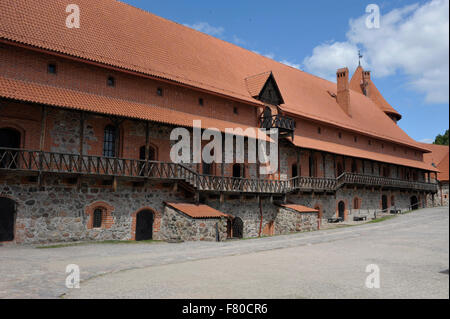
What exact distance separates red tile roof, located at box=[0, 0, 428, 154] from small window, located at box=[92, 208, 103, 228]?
7.15 metres

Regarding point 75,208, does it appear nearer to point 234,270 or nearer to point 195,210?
point 195,210

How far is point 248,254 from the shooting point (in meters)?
12.6

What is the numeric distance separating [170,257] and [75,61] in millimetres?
10774

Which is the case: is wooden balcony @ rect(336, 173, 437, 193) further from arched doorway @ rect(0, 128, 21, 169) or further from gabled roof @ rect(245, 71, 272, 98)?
arched doorway @ rect(0, 128, 21, 169)

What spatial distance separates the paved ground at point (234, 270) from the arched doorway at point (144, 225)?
264 centimetres

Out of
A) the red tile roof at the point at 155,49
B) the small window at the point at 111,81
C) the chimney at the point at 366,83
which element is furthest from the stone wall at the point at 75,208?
the chimney at the point at 366,83

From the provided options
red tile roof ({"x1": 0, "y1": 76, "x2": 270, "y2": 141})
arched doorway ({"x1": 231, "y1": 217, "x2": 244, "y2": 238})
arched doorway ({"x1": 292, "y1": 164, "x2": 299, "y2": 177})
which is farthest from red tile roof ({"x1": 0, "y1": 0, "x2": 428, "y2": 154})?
arched doorway ({"x1": 231, "y1": 217, "x2": 244, "y2": 238})

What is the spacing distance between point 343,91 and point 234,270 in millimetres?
29725

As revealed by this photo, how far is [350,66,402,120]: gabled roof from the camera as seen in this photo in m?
45.0

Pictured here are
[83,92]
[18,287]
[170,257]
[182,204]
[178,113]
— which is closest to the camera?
[18,287]

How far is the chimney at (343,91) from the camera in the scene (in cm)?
3497

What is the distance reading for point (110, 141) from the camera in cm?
1758
